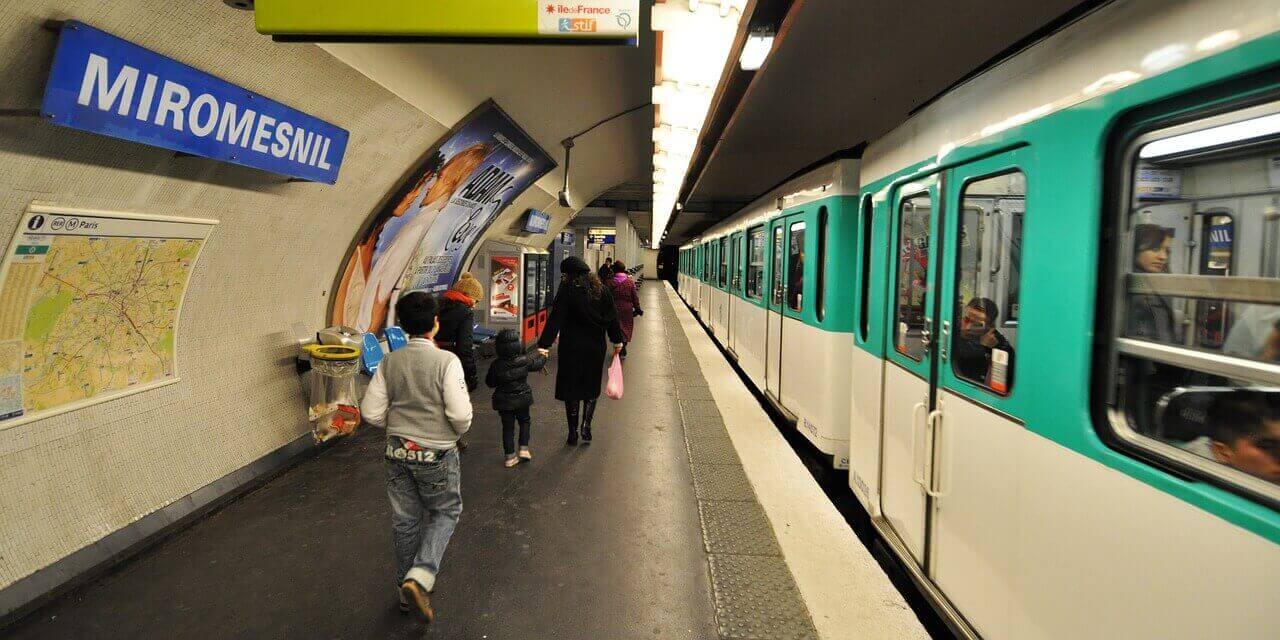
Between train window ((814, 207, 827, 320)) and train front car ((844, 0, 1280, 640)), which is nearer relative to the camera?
train front car ((844, 0, 1280, 640))

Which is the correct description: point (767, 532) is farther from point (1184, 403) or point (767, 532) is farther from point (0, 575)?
point (0, 575)

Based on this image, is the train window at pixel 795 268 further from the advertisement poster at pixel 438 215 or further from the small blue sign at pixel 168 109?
the small blue sign at pixel 168 109

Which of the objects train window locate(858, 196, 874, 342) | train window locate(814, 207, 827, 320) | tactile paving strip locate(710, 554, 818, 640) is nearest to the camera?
tactile paving strip locate(710, 554, 818, 640)

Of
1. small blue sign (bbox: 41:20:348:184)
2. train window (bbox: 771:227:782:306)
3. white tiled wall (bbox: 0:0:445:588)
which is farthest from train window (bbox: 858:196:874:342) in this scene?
small blue sign (bbox: 41:20:348:184)

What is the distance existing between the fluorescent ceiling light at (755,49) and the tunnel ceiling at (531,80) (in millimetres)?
1270

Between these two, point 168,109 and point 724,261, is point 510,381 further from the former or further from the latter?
point 724,261

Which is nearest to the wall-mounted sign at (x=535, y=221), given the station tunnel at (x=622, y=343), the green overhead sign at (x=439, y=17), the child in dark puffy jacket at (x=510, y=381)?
the station tunnel at (x=622, y=343)

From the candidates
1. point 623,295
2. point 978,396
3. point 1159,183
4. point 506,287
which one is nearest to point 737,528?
point 978,396

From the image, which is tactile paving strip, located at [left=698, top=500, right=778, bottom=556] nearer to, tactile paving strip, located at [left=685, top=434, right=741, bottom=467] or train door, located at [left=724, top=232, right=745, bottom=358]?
tactile paving strip, located at [left=685, top=434, right=741, bottom=467]

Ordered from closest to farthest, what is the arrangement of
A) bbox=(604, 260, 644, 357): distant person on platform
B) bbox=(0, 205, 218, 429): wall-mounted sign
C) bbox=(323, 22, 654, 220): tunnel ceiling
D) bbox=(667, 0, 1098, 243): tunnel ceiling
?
bbox=(0, 205, 218, 429): wall-mounted sign
bbox=(667, 0, 1098, 243): tunnel ceiling
bbox=(323, 22, 654, 220): tunnel ceiling
bbox=(604, 260, 644, 357): distant person on platform

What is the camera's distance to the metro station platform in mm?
2719

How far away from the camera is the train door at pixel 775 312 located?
6520mm

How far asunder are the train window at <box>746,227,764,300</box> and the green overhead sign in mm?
5289

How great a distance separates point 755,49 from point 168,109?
10.6 feet
